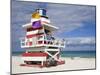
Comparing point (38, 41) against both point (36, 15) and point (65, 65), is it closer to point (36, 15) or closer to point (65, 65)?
point (36, 15)

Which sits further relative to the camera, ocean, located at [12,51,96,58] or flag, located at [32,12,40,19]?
ocean, located at [12,51,96,58]

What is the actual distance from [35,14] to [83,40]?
26.3 inches

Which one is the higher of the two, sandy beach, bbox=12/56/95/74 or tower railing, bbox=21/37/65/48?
tower railing, bbox=21/37/65/48

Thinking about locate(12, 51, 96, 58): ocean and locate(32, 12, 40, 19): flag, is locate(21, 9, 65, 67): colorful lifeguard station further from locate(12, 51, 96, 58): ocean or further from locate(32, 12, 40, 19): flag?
locate(12, 51, 96, 58): ocean

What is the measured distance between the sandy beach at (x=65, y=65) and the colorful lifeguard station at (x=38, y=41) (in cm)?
6

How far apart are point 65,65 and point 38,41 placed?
434mm

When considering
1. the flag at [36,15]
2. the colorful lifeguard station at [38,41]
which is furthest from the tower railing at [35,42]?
the flag at [36,15]

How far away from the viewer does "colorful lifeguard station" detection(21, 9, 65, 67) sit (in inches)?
99.3

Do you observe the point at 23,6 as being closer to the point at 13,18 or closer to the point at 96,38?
the point at 13,18

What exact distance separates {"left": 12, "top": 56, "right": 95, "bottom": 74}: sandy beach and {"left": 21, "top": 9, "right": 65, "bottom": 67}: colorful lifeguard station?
0.18 ft

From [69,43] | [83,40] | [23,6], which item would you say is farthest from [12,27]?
[83,40]

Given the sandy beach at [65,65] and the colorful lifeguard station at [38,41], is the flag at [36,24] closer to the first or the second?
the colorful lifeguard station at [38,41]

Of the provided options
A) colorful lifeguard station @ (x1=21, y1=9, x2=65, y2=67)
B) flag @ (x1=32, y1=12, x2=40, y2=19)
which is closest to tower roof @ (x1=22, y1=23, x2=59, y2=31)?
colorful lifeguard station @ (x1=21, y1=9, x2=65, y2=67)

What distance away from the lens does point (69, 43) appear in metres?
2.67
